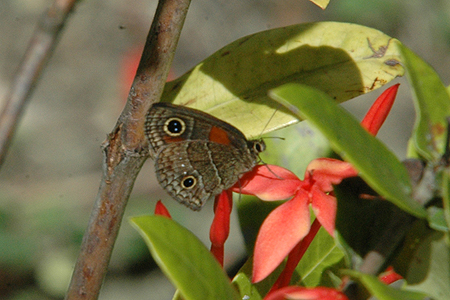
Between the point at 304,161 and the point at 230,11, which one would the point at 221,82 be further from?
the point at 230,11

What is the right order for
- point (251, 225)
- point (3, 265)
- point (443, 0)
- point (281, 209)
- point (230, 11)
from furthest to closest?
1. point (230, 11)
2. point (443, 0)
3. point (3, 265)
4. point (251, 225)
5. point (281, 209)

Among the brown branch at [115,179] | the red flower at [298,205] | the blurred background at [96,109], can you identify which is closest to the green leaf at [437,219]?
the red flower at [298,205]

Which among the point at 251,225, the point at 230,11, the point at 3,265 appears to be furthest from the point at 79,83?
the point at 251,225

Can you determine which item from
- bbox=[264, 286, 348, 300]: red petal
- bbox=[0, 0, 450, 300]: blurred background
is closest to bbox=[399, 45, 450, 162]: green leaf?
bbox=[264, 286, 348, 300]: red petal

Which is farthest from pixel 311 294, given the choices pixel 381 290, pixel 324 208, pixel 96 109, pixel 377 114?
pixel 96 109

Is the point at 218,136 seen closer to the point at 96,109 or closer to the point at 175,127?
the point at 175,127

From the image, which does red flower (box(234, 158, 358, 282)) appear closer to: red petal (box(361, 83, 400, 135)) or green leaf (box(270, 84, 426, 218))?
red petal (box(361, 83, 400, 135))

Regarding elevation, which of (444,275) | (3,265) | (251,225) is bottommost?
(3,265)
